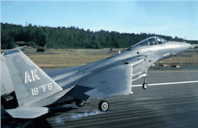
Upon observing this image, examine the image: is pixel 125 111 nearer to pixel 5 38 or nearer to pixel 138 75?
pixel 138 75

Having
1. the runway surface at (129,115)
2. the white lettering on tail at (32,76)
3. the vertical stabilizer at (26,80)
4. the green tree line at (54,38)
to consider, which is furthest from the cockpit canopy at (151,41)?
the green tree line at (54,38)

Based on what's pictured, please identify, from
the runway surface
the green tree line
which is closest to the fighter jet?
the runway surface

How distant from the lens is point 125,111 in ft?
35.9

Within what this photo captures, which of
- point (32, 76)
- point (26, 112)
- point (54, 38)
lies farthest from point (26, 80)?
point (54, 38)

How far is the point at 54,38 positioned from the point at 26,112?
9553cm

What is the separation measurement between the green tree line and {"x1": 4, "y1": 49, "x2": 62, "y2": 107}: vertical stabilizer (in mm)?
49440

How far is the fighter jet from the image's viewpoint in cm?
753

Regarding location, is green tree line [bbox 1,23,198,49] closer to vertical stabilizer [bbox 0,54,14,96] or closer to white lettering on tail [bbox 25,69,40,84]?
vertical stabilizer [bbox 0,54,14,96]

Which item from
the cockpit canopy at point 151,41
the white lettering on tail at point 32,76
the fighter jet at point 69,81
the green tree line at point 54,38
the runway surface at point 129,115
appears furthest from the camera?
the green tree line at point 54,38

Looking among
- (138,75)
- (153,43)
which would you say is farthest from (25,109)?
(153,43)

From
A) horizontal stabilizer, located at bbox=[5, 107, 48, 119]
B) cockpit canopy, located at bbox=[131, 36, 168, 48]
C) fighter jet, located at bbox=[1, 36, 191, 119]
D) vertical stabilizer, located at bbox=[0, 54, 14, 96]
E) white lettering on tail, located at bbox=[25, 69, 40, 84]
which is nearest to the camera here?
horizontal stabilizer, located at bbox=[5, 107, 48, 119]

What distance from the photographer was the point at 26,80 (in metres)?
7.92

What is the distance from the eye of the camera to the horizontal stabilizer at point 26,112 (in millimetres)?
6914

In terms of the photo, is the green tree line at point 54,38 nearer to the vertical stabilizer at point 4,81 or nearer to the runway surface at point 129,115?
the vertical stabilizer at point 4,81
